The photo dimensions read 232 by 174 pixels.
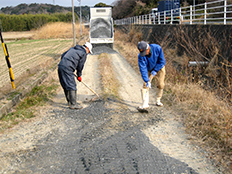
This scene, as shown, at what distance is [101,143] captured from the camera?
4.45 m

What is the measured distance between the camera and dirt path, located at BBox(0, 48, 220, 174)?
3.73 metres

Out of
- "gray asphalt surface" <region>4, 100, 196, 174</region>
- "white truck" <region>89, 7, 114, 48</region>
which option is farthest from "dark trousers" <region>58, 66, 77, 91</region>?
"white truck" <region>89, 7, 114, 48</region>

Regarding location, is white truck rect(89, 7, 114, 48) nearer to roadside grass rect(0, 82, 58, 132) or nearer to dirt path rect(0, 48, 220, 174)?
roadside grass rect(0, 82, 58, 132)

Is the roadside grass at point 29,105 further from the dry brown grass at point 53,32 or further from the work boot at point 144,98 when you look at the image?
the dry brown grass at point 53,32

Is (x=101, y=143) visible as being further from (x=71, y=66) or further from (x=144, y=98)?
(x=71, y=66)

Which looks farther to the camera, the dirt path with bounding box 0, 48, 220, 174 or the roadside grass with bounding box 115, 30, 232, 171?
the roadside grass with bounding box 115, 30, 232, 171

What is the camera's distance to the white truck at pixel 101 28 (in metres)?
18.7

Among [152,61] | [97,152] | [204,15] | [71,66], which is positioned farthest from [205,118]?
[204,15]

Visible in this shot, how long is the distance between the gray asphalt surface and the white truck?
1379 cm

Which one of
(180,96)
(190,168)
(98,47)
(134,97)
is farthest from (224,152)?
(98,47)

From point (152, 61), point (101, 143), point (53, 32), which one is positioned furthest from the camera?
point (53, 32)

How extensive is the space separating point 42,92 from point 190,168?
5215 mm

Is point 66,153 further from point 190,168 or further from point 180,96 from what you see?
point 180,96

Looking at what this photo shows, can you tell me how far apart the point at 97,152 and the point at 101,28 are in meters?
16.1
